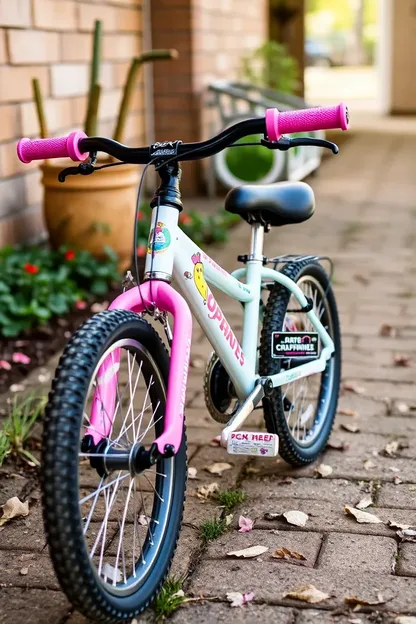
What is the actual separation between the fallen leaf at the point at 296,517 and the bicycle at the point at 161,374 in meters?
0.20

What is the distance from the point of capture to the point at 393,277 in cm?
562

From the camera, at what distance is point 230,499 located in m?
2.83

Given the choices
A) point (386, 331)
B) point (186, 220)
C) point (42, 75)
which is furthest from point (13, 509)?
point (186, 220)

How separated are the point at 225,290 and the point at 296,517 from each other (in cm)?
67

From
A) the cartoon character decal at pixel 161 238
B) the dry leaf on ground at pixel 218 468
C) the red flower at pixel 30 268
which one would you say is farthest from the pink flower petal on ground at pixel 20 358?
the cartoon character decal at pixel 161 238

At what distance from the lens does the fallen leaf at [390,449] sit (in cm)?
319

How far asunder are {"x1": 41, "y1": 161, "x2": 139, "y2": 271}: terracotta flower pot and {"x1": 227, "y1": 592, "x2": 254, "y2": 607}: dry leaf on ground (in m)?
3.23

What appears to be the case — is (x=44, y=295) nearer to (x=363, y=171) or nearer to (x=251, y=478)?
(x=251, y=478)

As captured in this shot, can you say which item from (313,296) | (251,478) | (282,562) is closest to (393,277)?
(313,296)

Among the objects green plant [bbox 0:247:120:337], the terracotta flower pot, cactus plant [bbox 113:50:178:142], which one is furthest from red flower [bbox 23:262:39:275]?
cactus plant [bbox 113:50:178:142]

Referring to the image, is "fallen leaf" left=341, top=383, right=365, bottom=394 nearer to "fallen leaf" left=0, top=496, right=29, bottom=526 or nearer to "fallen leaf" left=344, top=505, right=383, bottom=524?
"fallen leaf" left=344, top=505, right=383, bottom=524

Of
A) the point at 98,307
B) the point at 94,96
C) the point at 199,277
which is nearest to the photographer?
the point at 199,277

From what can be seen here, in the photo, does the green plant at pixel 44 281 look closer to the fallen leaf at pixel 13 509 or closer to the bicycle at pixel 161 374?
the bicycle at pixel 161 374

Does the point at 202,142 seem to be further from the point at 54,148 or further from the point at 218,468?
the point at 218,468
